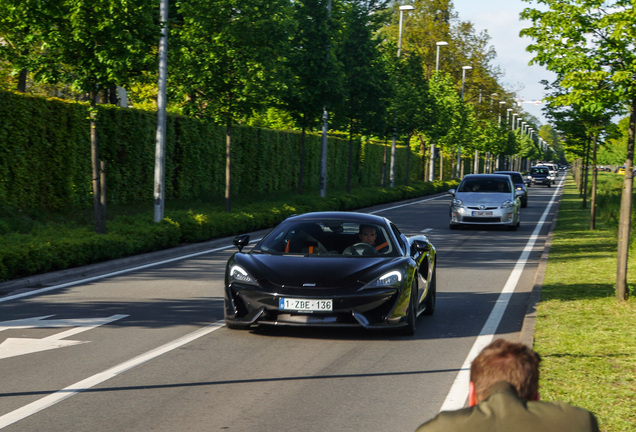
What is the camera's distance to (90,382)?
698cm

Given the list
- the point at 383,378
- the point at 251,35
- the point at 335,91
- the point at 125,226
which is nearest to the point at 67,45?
the point at 125,226

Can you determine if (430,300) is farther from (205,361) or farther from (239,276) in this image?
(205,361)

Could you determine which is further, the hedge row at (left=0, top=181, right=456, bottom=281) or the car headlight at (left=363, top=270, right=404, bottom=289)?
the hedge row at (left=0, top=181, right=456, bottom=281)

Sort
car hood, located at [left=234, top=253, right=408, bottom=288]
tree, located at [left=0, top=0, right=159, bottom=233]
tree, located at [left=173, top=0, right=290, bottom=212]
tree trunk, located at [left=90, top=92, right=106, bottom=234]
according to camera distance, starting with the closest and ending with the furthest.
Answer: car hood, located at [left=234, top=253, right=408, bottom=288] → tree, located at [left=0, top=0, right=159, bottom=233] → tree trunk, located at [left=90, top=92, right=106, bottom=234] → tree, located at [left=173, top=0, right=290, bottom=212]

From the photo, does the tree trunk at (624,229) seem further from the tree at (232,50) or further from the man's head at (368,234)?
the tree at (232,50)

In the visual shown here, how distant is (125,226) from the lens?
18250mm

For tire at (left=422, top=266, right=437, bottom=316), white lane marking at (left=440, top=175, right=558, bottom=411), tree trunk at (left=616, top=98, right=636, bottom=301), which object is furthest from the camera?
tree trunk at (left=616, top=98, right=636, bottom=301)

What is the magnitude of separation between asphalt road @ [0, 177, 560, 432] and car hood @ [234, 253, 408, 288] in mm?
634

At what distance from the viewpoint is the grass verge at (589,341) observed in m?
6.46

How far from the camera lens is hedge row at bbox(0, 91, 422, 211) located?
64.0 feet

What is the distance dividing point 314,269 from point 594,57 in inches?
195

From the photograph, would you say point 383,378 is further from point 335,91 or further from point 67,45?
point 335,91

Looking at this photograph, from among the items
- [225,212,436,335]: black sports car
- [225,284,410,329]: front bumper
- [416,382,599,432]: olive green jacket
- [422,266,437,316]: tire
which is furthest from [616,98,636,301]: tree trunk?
[416,382,599,432]: olive green jacket

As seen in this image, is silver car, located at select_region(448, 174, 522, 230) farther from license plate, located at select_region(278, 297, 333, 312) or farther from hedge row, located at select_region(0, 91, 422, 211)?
license plate, located at select_region(278, 297, 333, 312)
